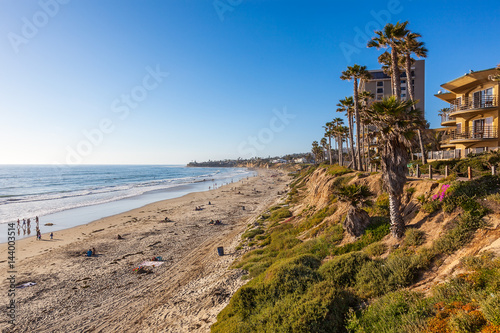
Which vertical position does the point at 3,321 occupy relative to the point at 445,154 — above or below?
below

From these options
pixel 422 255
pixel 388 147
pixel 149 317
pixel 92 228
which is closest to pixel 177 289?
pixel 149 317

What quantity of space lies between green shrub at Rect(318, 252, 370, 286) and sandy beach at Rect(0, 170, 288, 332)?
5211 mm

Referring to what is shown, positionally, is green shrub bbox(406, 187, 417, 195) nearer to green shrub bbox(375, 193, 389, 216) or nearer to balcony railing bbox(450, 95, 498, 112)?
green shrub bbox(375, 193, 389, 216)

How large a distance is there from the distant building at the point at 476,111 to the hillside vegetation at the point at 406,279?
1650cm

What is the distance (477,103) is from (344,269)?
2543 cm

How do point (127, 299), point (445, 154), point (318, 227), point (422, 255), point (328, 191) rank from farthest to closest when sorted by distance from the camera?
1. point (445, 154)
2. point (328, 191)
3. point (318, 227)
4. point (127, 299)
5. point (422, 255)

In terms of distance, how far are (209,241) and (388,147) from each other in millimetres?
17275

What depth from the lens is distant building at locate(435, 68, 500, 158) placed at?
22141mm

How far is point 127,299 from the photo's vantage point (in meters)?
13.3

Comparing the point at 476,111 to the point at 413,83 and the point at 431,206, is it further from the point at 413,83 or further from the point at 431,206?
the point at 413,83

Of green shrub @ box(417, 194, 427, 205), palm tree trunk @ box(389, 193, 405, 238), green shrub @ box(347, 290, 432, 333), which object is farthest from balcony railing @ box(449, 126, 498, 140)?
green shrub @ box(347, 290, 432, 333)

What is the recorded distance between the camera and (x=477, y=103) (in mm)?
23297

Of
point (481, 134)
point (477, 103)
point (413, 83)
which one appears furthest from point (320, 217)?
point (413, 83)

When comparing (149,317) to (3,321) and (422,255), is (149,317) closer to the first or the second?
(3,321)
